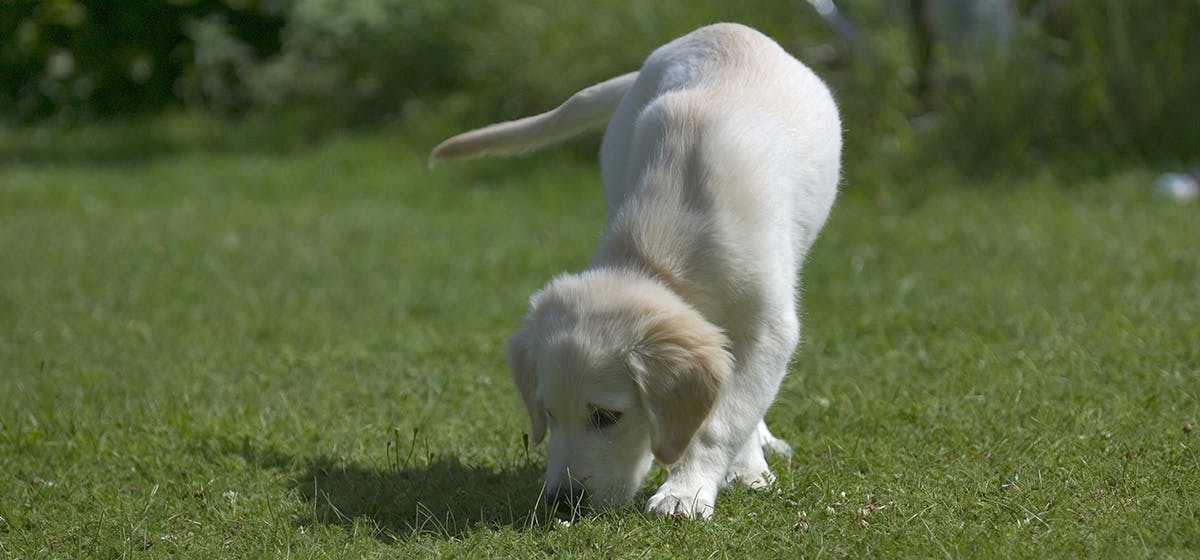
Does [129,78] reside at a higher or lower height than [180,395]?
lower

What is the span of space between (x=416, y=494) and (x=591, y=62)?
668cm

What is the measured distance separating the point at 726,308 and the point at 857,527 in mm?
692

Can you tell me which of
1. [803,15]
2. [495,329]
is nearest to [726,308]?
[495,329]

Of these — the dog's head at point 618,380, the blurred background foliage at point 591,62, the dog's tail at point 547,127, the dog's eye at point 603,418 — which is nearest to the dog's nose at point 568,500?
the dog's head at point 618,380

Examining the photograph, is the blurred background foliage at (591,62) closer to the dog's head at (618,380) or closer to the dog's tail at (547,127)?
the dog's tail at (547,127)

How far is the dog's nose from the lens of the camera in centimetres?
362

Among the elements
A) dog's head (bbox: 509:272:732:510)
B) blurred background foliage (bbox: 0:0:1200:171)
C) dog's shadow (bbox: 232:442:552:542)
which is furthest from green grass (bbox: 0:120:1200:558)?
blurred background foliage (bbox: 0:0:1200:171)

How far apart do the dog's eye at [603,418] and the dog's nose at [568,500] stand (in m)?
0.16

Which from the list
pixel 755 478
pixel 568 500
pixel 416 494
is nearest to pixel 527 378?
pixel 568 500

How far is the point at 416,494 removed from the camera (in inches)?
158

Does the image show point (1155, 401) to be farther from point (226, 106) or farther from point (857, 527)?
point (226, 106)

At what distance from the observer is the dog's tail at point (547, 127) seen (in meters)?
4.95

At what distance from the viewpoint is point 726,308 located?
386 cm

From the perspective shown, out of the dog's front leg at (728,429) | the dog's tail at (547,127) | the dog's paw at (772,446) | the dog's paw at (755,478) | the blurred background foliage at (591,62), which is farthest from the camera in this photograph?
the blurred background foliage at (591,62)
